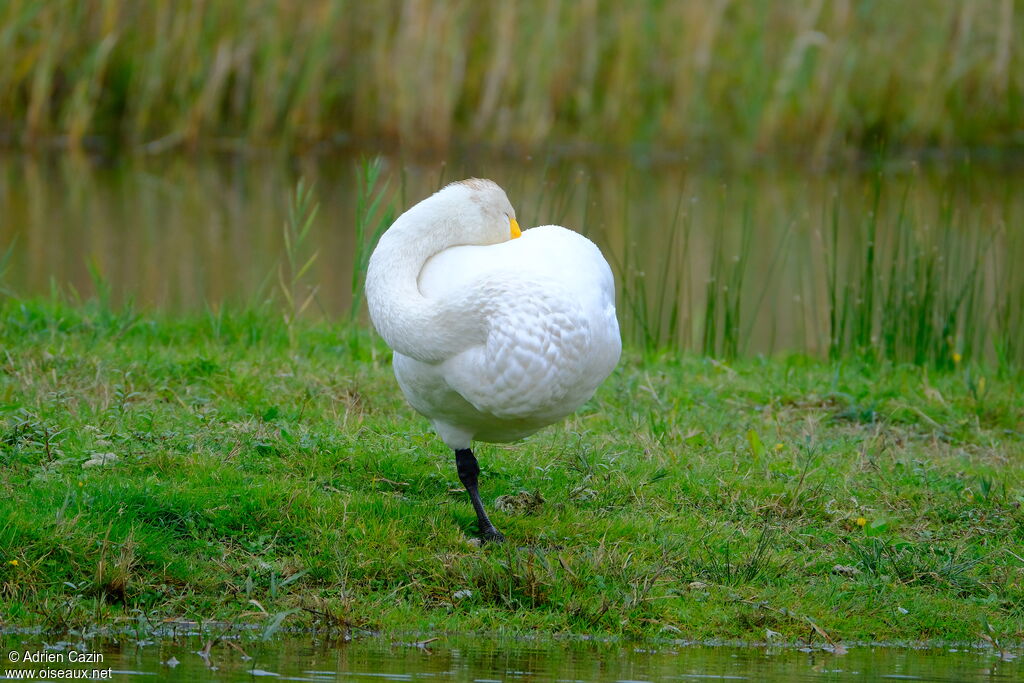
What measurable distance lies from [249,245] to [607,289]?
7.25 metres

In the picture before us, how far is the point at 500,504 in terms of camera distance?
16.6 ft

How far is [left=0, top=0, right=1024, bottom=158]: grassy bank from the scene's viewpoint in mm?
14586

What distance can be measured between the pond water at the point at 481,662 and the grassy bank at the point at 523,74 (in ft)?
36.6

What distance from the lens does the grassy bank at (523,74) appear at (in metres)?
14.6

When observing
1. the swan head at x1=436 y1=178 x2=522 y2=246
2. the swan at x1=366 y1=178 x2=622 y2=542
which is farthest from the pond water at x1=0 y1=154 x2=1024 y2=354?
the swan at x1=366 y1=178 x2=622 y2=542

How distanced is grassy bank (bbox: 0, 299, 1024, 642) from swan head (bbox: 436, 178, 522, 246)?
3.28 ft

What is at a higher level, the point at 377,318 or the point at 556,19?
the point at 556,19

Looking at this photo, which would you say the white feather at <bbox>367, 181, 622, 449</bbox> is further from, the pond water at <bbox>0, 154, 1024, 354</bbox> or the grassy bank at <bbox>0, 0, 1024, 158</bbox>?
the grassy bank at <bbox>0, 0, 1024, 158</bbox>

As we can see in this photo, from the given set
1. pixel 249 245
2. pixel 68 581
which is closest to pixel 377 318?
pixel 68 581

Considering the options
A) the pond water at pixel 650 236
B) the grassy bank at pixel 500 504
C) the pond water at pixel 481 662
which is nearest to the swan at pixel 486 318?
the grassy bank at pixel 500 504

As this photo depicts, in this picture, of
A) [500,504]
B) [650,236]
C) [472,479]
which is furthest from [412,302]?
[650,236]

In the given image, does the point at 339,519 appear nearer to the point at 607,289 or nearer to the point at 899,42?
the point at 607,289

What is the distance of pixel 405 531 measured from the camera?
462 cm

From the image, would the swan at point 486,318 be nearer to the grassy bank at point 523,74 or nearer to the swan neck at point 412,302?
the swan neck at point 412,302
